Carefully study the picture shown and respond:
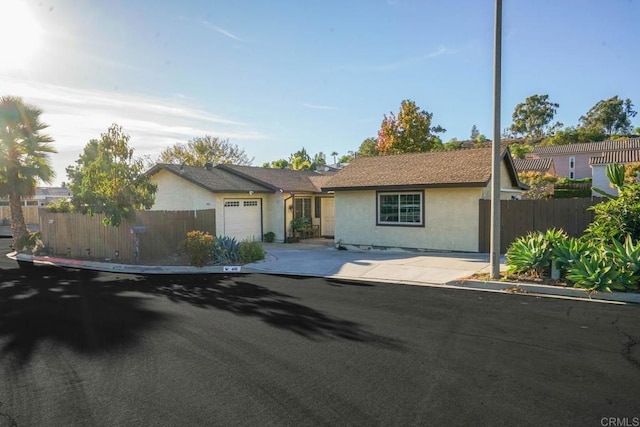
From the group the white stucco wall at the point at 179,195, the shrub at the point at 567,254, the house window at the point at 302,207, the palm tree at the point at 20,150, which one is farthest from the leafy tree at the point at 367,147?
the shrub at the point at 567,254

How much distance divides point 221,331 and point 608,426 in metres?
5.22

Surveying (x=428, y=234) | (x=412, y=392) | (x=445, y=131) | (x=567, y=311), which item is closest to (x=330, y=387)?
(x=412, y=392)

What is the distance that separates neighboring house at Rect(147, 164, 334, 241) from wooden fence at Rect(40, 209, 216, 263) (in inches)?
93.2

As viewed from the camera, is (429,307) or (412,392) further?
(429,307)

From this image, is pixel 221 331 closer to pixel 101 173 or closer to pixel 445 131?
pixel 101 173

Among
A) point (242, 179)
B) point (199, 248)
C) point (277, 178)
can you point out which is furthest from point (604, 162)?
point (199, 248)

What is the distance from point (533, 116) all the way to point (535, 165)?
4316 cm

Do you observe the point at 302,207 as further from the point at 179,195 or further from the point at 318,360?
the point at 318,360

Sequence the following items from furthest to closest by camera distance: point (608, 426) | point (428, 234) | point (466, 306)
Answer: point (428, 234), point (466, 306), point (608, 426)

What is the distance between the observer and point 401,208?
16984mm

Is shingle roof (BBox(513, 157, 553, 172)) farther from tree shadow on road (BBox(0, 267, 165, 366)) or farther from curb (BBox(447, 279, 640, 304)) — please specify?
tree shadow on road (BBox(0, 267, 165, 366))

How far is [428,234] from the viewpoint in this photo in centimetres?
1623

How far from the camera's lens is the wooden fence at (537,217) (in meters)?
13.8

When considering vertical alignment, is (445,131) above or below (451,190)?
above
